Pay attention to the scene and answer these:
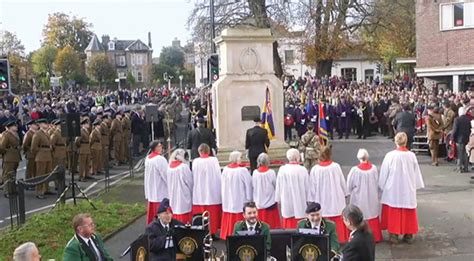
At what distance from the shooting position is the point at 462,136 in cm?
1770

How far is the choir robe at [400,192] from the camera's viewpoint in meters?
11.0

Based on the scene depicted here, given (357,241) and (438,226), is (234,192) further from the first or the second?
(357,241)

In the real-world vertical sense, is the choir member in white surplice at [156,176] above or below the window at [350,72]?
below

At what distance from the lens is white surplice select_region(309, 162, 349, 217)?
10.7m

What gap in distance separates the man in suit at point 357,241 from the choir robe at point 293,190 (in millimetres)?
3872

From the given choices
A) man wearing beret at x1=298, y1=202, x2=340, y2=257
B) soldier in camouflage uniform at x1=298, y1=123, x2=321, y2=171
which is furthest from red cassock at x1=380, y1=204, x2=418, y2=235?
soldier in camouflage uniform at x1=298, y1=123, x2=321, y2=171

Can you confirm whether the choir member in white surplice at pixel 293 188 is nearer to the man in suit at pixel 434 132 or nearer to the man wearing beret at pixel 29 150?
the man wearing beret at pixel 29 150

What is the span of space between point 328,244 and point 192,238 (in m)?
1.98

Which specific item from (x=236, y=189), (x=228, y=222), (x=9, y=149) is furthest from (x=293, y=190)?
(x=9, y=149)

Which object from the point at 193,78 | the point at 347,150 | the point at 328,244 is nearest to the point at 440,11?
the point at 347,150

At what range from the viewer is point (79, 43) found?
10150 cm

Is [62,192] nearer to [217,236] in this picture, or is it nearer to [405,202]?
[217,236]

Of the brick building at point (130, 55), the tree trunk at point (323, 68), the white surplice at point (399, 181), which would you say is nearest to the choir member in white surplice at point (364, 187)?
the white surplice at point (399, 181)

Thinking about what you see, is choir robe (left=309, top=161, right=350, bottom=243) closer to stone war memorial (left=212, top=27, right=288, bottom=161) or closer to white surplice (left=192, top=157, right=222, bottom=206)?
white surplice (left=192, top=157, right=222, bottom=206)
